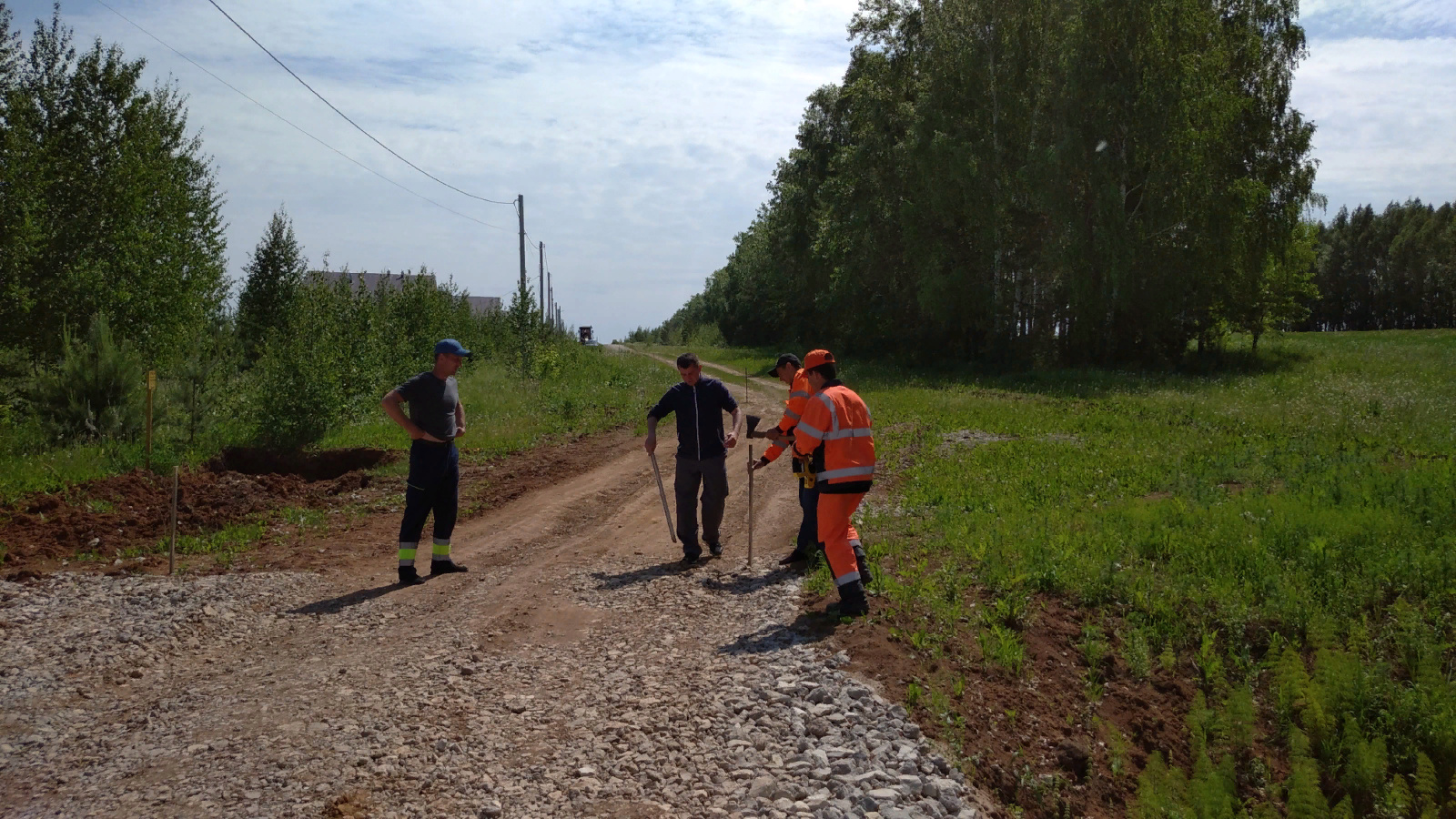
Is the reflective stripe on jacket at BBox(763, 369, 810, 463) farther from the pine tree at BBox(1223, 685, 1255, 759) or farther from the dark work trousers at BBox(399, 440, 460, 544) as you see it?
the pine tree at BBox(1223, 685, 1255, 759)

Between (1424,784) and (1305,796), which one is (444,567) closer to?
(1305,796)

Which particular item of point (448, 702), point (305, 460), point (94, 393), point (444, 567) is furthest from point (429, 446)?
point (94, 393)

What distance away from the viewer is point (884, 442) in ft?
54.0

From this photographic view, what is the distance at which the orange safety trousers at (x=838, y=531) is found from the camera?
691 centimetres

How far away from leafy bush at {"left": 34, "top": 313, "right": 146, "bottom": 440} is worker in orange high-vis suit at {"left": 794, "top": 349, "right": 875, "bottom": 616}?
47.5 feet

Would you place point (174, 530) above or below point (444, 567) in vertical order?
above

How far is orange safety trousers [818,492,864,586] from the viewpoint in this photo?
6.91 m

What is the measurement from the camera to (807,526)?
29.1 ft

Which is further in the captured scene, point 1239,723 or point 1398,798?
point 1239,723

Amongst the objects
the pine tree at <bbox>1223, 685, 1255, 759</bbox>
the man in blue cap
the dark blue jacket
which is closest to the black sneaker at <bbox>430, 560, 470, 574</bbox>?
the man in blue cap

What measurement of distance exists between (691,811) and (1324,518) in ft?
27.7

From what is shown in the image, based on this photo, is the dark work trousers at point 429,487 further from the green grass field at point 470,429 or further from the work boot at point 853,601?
the green grass field at point 470,429

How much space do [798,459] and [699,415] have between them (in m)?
1.12

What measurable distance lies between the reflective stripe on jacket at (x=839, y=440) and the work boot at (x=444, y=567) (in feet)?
12.5
